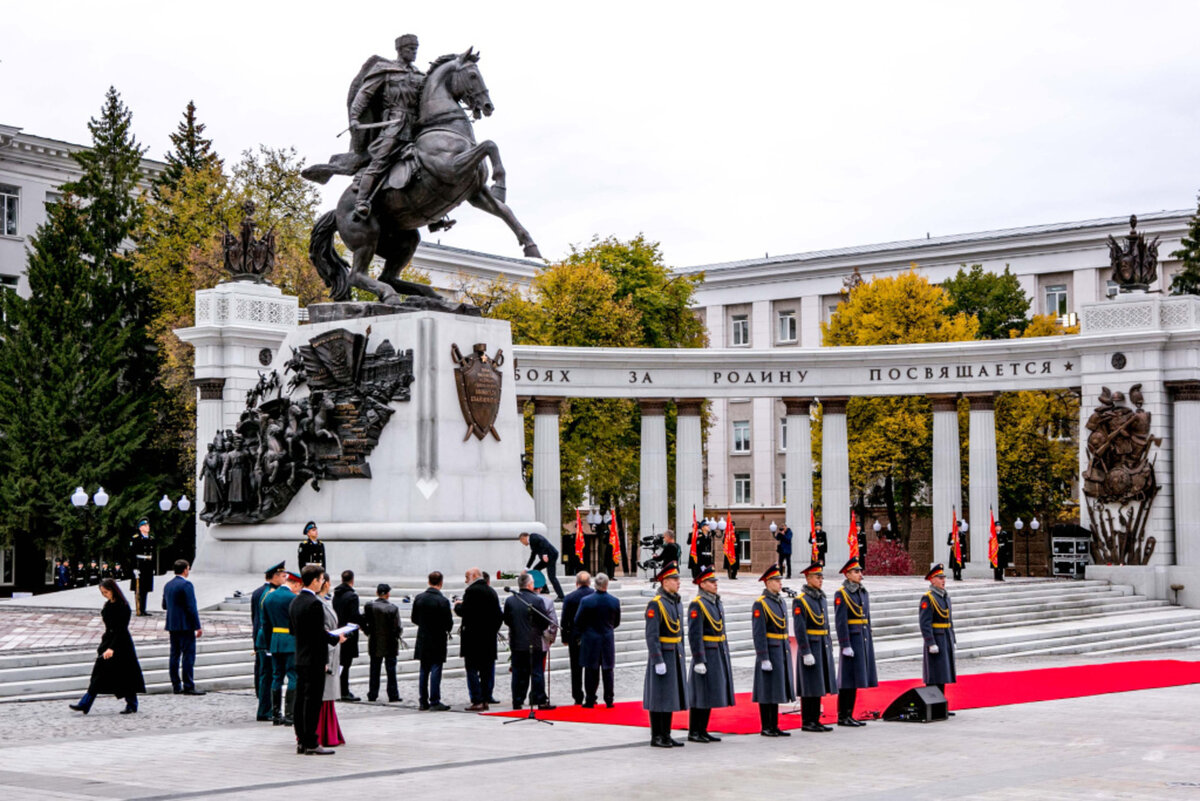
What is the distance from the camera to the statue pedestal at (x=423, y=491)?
1038 inches

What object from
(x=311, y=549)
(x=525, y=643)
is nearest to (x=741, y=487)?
(x=311, y=549)

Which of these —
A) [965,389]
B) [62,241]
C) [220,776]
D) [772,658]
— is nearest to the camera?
[220,776]

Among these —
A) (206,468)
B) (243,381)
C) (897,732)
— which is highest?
(243,381)

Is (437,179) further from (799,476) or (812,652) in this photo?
(799,476)

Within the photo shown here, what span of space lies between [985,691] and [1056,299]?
181 ft

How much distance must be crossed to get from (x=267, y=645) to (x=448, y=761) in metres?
4.19

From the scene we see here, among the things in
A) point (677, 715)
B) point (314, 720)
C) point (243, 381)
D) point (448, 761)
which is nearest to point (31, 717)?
point (314, 720)

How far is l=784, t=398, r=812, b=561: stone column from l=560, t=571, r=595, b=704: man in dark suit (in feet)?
84.4

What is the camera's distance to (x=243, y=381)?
129 feet

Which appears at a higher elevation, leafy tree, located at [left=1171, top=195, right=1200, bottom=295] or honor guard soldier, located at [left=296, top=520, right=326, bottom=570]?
leafy tree, located at [left=1171, top=195, right=1200, bottom=295]

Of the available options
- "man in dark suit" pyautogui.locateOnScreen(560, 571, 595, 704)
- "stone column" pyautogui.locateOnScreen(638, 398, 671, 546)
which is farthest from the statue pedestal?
"stone column" pyautogui.locateOnScreen(638, 398, 671, 546)

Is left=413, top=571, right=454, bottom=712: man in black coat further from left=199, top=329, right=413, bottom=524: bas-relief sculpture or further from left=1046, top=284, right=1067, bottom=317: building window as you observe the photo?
left=1046, top=284, right=1067, bottom=317: building window

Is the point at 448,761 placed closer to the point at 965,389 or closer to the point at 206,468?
the point at 206,468

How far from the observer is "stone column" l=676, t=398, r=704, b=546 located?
149 feet
